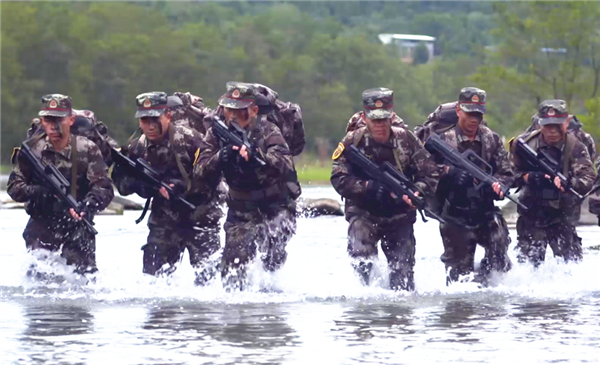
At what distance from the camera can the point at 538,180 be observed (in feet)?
49.6

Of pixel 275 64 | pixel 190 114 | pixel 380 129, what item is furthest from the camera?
pixel 275 64

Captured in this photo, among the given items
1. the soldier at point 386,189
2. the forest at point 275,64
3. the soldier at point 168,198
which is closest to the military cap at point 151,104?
the soldier at point 168,198

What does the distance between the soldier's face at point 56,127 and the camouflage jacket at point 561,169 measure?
420 centimetres

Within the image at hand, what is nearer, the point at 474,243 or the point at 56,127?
the point at 56,127

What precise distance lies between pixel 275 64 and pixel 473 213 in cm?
8156

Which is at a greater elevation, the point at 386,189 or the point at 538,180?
the point at 538,180

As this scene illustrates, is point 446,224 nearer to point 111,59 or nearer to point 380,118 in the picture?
point 380,118

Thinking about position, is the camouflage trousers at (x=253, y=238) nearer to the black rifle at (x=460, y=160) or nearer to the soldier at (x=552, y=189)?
the black rifle at (x=460, y=160)

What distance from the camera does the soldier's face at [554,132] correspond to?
15.1 meters

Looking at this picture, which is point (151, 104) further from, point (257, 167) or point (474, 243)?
point (474, 243)

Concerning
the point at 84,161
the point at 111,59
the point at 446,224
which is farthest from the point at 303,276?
the point at 111,59

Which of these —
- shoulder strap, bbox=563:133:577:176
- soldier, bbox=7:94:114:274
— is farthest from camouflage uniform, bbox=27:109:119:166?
shoulder strap, bbox=563:133:577:176

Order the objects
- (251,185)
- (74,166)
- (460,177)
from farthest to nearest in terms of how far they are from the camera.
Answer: (460,177) → (74,166) → (251,185)

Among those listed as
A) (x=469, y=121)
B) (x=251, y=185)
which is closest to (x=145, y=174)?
(x=251, y=185)
